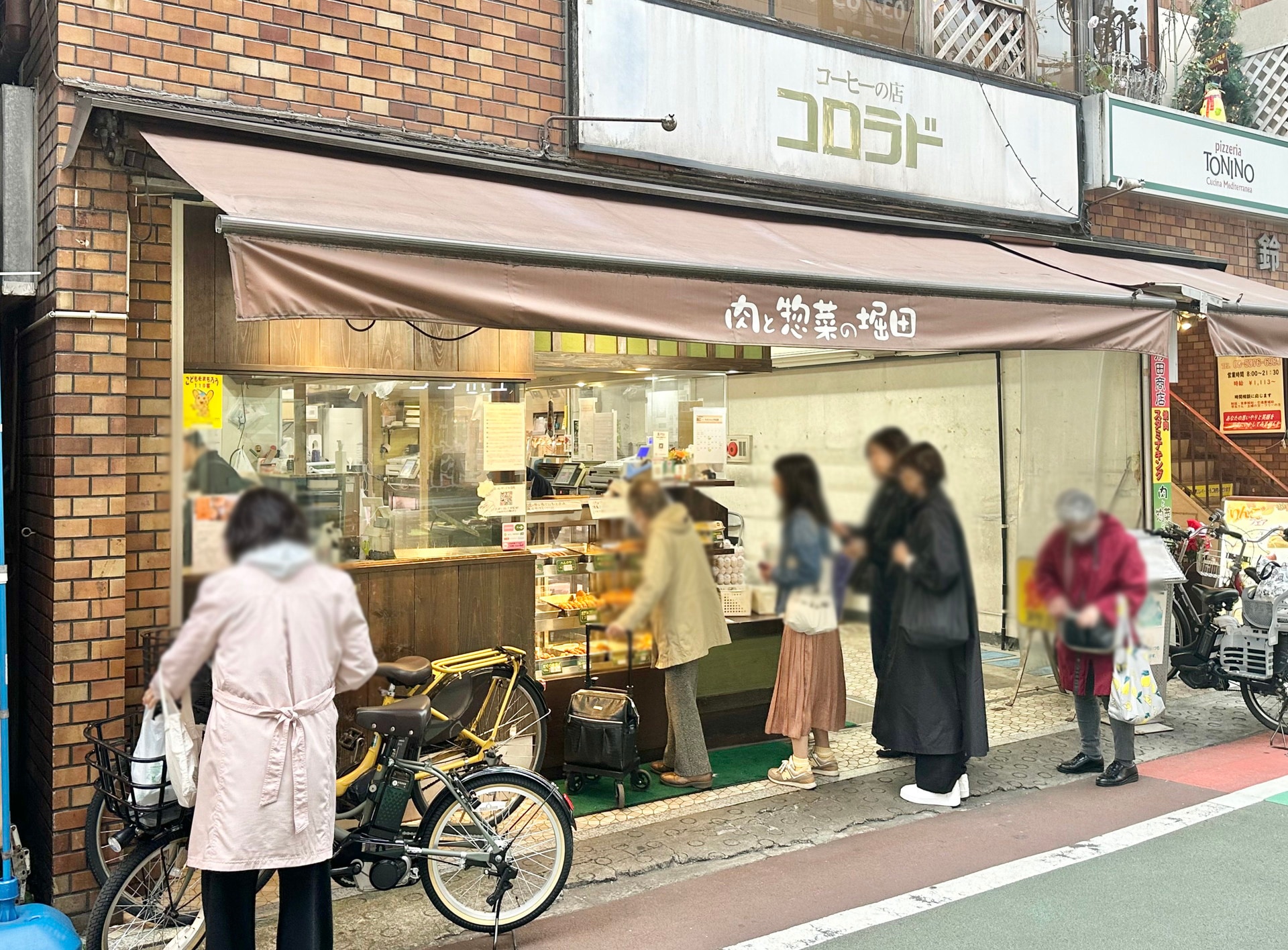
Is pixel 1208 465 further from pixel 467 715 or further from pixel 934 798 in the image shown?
pixel 467 715

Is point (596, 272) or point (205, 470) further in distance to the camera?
point (596, 272)

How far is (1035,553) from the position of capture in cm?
205

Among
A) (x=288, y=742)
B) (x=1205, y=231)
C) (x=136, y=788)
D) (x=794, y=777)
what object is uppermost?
(x=1205, y=231)

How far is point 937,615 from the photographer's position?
2.30 metres

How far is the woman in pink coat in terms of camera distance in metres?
3.04

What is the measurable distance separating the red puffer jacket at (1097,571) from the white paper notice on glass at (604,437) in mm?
5271

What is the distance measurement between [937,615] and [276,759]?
6.97 feet

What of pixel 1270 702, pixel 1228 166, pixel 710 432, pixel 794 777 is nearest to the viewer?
pixel 794 777

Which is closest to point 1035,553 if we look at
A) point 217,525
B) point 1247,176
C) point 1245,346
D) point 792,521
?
point 792,521

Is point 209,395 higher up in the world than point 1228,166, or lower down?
lower down

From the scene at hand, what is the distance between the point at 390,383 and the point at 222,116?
5.35 ft

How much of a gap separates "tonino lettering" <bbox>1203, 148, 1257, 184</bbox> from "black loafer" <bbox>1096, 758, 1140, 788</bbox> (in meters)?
5.70

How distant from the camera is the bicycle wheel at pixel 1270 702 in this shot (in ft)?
23.9

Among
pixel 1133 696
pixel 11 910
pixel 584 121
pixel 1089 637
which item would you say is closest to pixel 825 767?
pixel 1133 696
